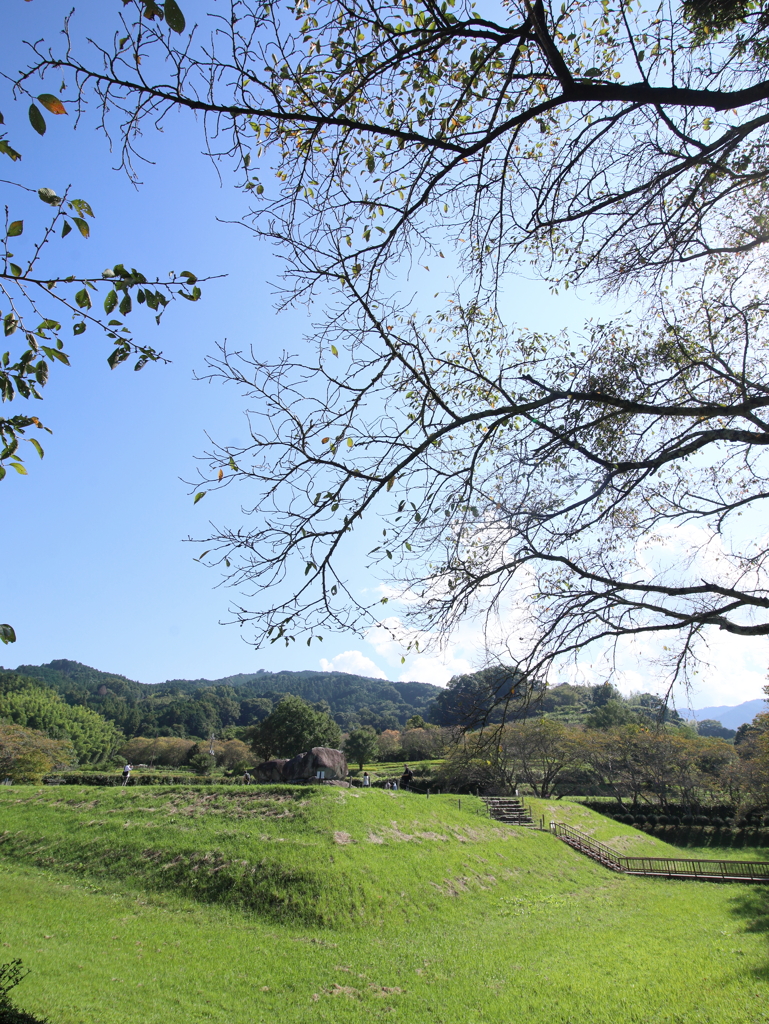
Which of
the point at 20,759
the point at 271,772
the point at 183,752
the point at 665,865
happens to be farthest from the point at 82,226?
the point at 183,752

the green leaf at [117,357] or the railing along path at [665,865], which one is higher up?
the green leaf at [117,357]

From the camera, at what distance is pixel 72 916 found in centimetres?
1117

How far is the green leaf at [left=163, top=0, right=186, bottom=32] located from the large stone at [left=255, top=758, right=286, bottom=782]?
25304 mm

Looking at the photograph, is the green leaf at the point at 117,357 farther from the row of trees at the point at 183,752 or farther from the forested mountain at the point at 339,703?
the row of trees at the point at 183,752

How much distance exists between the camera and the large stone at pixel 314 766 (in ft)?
72.3

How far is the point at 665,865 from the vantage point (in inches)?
875

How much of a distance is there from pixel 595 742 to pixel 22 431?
134 ft

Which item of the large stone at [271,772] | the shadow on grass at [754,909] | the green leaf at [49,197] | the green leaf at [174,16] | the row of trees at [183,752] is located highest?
the green leaf at [174,16]

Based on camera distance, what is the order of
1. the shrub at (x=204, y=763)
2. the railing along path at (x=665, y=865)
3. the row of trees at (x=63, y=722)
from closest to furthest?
the railing along path at (x=665, y=865), the shrub at (x=204, y=763), the row of trees at (x=63, y=722)

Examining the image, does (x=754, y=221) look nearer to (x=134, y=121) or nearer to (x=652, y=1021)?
(x=134, y=121)

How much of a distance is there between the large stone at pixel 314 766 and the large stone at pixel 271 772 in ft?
2.84

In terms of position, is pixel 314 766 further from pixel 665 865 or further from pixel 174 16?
pixel 174 16

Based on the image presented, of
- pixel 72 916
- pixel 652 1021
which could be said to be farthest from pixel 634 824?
pixel 72 916

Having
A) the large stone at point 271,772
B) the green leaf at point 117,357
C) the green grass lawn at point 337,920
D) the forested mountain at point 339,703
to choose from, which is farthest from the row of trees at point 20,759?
the green leaf at point 117,357
